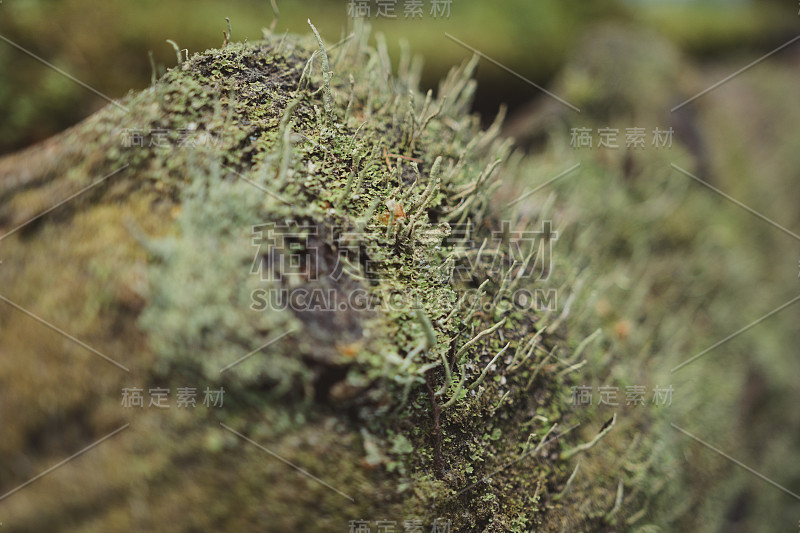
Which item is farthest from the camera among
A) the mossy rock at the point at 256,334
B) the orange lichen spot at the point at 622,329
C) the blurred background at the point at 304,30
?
the blurred background at the point at 304,30

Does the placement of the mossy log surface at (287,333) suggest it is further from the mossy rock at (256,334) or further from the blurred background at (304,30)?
the blurred background at (304,30)

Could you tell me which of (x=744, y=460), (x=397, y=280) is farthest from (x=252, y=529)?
(x=744, y=460)

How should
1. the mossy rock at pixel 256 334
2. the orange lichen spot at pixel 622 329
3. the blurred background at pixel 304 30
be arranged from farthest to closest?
the blurred background at pixel 304 30, the orange lichen spot at pixel 622 329, the mossy rock at pixel 256 334

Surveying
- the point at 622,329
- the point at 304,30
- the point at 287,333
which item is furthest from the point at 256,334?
the point at 304,30

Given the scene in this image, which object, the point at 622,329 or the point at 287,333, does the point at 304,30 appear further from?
the point at 287,333

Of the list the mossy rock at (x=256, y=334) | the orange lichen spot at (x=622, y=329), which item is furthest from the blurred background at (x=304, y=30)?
the orange lichen spot at (x=622, y=329)

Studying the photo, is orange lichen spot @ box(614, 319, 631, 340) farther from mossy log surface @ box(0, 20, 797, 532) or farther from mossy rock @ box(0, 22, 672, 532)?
mossy rock @ box(0, 22, 672, 532)

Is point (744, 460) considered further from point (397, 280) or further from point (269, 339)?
point (269, 339)

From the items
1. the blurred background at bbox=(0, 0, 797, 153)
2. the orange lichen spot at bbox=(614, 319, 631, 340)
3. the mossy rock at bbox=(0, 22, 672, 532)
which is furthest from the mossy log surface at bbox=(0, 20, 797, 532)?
the blurred background at bbox=(0, 0, 797, 153)

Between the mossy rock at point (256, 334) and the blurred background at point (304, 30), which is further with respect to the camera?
the blurred background at point (304, 30)
